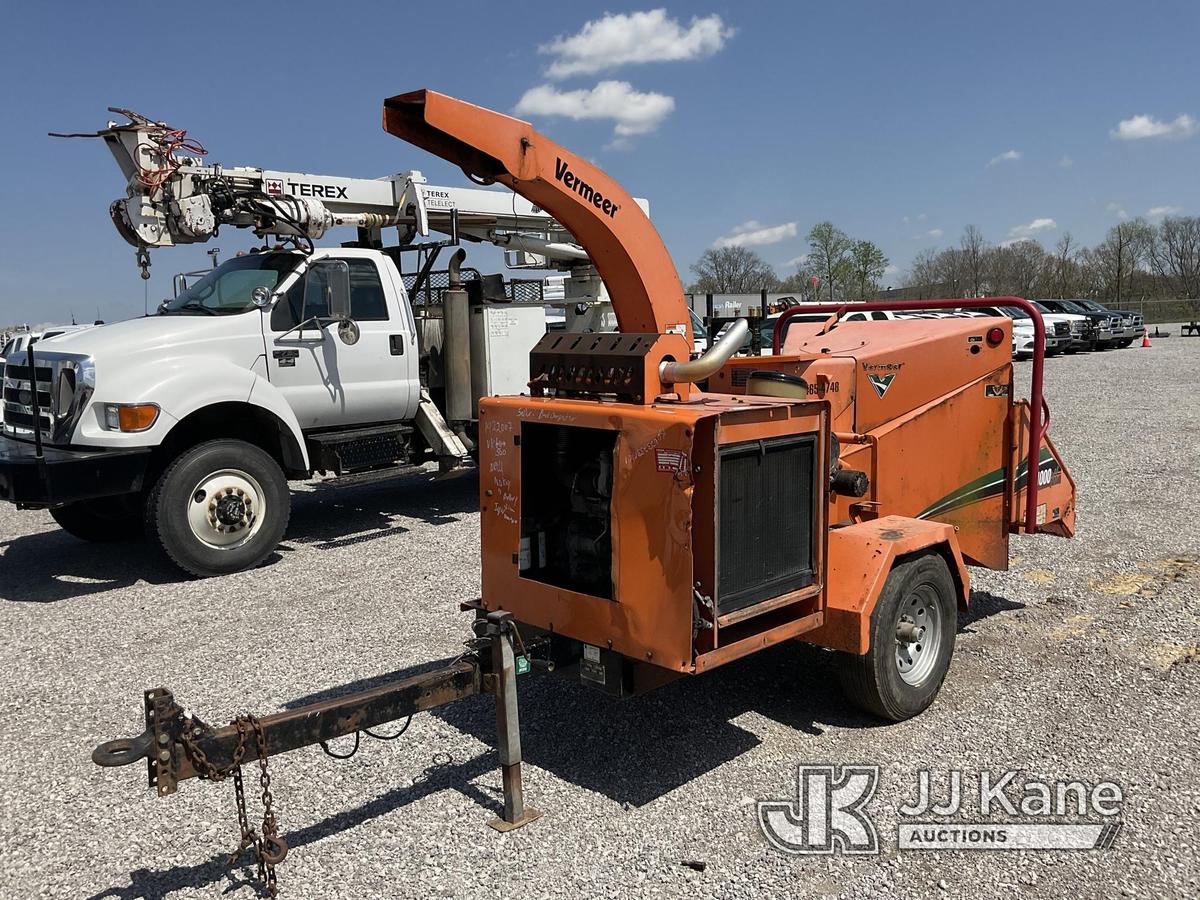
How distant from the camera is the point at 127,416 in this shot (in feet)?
23.0

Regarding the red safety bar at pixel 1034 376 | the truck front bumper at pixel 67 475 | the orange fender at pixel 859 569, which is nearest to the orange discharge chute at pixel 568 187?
the orange fender at pixel 859 569

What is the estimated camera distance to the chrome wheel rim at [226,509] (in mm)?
7402

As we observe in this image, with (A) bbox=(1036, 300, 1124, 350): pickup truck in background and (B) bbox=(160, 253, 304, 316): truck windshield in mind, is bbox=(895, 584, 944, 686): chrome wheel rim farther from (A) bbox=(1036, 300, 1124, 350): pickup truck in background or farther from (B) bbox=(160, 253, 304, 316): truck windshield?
(A) bbox=(1036, 300, 1124, 350): pickup truck in background

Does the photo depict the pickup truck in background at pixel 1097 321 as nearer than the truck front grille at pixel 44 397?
No

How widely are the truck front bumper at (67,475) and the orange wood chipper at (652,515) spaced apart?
3.88m

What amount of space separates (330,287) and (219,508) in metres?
2.15

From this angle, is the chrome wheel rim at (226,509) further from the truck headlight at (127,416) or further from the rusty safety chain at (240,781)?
the rusty safety chain at (240,781)

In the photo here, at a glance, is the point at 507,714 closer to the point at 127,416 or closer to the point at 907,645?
the point at 907,645

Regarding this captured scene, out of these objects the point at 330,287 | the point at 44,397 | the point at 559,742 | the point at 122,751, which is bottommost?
the point at 559,742

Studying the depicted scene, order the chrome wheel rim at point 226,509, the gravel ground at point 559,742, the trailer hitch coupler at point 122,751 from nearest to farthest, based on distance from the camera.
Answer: the trailer hitch coupler at point 122,751
the gravel ground at point 559,742
the chrome wheel rim at point 226,509

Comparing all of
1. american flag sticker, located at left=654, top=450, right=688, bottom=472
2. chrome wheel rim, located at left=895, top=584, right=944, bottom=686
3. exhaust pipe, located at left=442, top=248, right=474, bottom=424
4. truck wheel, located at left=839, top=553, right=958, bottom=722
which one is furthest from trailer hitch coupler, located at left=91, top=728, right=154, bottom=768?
exhaust pipe, located at left=442, top=248, right=474, bottom=424

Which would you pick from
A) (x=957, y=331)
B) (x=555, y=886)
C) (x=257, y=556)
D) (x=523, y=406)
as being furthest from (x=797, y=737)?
(x=257, y=556)

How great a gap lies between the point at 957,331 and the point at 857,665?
89.1 inches

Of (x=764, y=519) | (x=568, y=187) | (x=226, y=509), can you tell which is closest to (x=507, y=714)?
(x=764, y=519)
